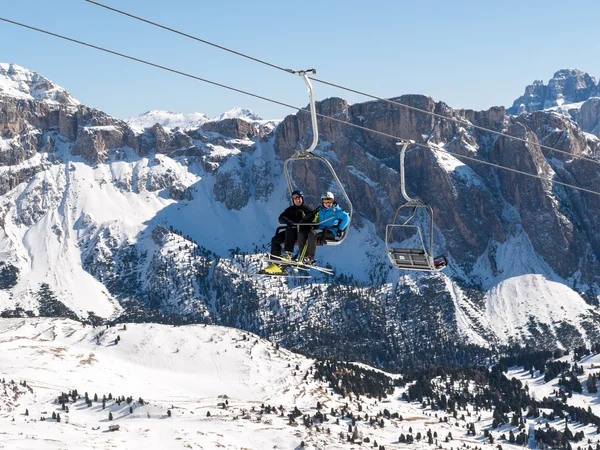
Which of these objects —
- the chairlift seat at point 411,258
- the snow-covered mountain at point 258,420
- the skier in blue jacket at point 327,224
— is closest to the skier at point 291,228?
the skier in blue jacket at point 327,224

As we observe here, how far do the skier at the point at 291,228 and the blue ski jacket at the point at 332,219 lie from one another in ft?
1.45

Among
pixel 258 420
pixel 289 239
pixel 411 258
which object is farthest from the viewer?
pixel 258 420

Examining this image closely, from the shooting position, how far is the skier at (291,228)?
4159cm

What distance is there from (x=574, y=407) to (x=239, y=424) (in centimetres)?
8121

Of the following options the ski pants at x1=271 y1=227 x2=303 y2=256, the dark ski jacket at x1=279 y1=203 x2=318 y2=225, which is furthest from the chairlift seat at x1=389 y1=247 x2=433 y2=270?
the ski pants at x1=271 y1=227 x2=303 y2=256

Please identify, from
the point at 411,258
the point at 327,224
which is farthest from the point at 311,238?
the point at 411,258

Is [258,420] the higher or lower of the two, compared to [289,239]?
higher

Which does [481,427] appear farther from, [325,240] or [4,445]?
[325,240]

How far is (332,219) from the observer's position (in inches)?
1646

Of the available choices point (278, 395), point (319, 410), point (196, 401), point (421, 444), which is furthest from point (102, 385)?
point (421, 444)

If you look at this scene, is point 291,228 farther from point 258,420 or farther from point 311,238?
point 258,420

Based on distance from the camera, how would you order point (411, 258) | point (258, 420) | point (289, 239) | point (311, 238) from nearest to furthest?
point (411, 258), point (311, 238), point (289, 239), point (258, 420)

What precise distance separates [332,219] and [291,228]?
2073 mm

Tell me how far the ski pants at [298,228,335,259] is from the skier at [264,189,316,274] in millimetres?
97
